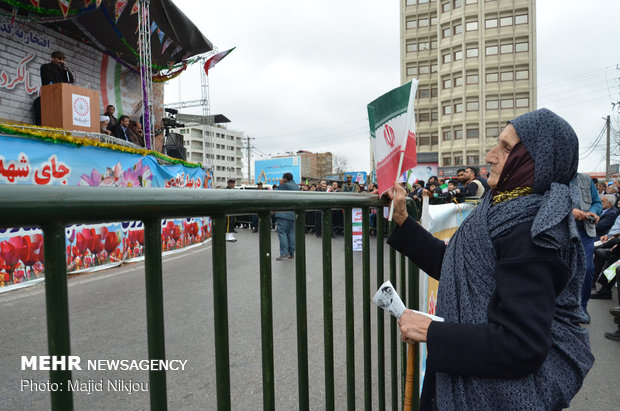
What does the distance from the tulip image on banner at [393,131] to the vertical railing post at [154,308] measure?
101 cm

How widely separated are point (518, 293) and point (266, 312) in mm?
762

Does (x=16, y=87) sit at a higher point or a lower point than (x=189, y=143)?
lower

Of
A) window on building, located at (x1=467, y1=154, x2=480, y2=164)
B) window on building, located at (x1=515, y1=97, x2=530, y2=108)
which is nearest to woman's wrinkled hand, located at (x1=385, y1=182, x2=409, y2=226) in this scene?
window on building, located at (x1=467, y1=154, x2=480, y2=164)

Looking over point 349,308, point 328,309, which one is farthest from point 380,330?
point 328,309

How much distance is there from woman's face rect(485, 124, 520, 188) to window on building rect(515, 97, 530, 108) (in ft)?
173

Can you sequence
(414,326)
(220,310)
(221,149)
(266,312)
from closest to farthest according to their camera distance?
1. (220,310)
2. (266,312)
3. (414,326)
4. (221,149)

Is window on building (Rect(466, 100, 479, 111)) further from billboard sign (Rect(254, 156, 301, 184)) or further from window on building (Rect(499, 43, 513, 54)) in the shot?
billboard sign (Rect(254, 156, 301, 184))

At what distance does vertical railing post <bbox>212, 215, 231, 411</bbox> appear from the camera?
3.13 ft

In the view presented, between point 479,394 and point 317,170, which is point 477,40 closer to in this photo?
point 479,394

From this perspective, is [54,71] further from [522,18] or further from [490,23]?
[522,18]

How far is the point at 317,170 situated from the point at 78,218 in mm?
135650

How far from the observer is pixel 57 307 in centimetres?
65

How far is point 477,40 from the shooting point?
48.5 metres

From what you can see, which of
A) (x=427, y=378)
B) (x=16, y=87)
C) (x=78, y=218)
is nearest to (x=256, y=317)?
(x=427, y=378)
